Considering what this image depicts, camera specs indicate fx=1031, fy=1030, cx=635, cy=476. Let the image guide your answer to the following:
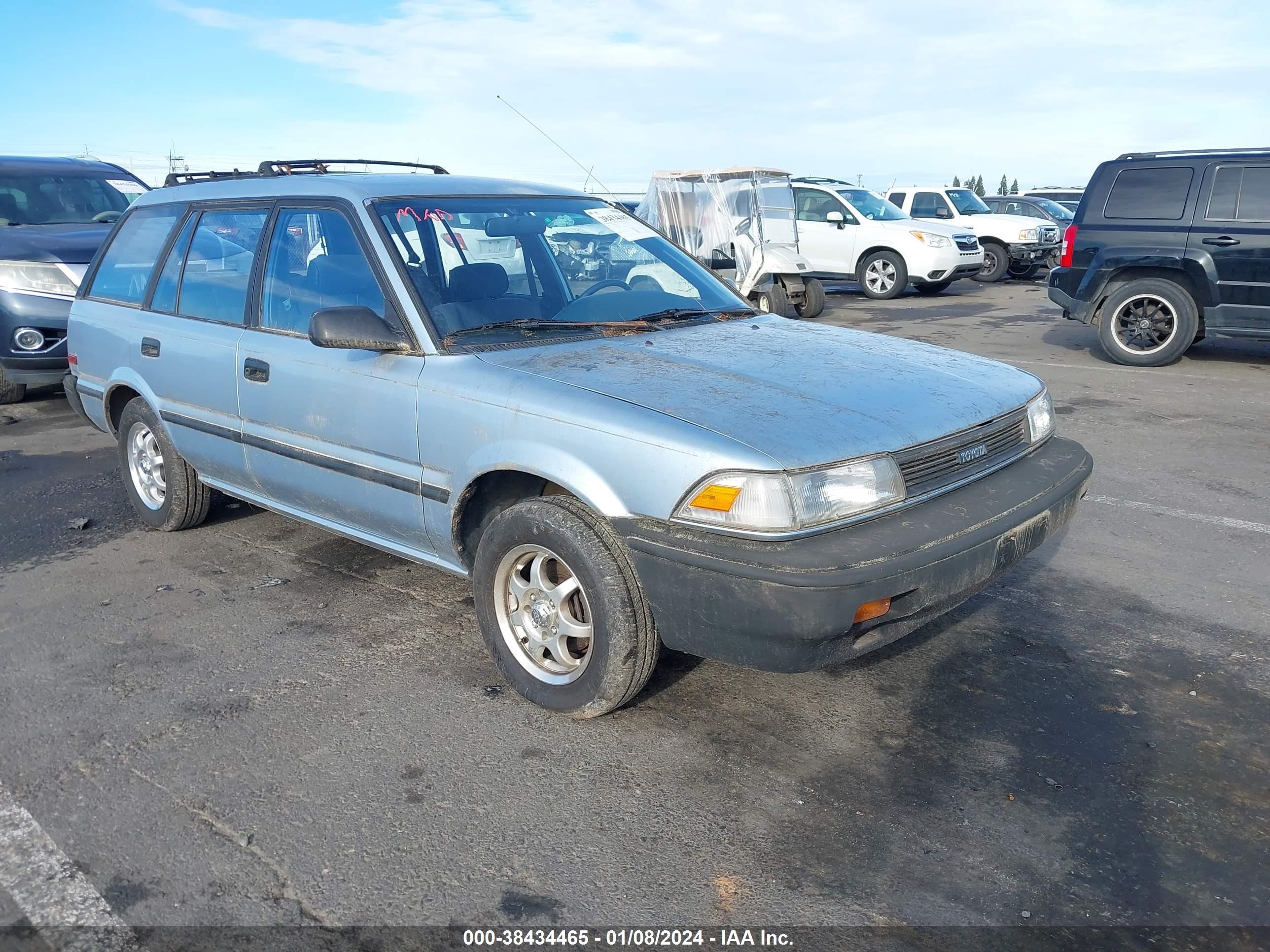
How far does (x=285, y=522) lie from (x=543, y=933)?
3.55 meters

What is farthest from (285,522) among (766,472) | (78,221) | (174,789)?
(78,221)

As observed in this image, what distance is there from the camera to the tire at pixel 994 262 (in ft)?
65.0

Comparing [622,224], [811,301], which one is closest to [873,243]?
[811,301]

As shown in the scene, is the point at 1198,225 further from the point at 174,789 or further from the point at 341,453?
the point at 174,789

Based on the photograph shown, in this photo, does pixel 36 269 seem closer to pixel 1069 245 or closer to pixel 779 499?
pixel 779 499

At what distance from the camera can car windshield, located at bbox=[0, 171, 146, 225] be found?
907cm

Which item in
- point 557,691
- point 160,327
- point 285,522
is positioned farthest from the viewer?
point 285,522

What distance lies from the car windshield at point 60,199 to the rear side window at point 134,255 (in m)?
4.15

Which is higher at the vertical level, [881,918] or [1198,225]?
[1198,225]

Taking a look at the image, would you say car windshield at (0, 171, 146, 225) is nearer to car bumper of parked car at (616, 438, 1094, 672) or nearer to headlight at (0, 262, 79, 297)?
headlight at (0, 262, 79, 297)

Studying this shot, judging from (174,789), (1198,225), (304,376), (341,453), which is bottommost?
(174,789)

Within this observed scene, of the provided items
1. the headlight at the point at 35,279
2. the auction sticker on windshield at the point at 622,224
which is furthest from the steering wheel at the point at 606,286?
the headlight at the point at 35,279

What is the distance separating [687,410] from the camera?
3043mm

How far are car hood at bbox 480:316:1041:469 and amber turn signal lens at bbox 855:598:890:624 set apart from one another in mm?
412
